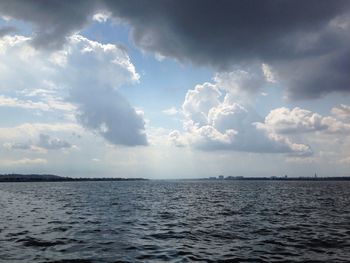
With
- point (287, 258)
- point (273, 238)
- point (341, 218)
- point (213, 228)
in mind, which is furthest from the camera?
point (341, 218)

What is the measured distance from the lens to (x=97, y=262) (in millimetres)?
20312

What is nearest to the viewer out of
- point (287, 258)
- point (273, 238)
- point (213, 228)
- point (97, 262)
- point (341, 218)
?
point (97, 262)

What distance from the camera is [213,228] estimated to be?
3347 cm

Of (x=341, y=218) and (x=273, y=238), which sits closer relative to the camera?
(x=273, y=238)

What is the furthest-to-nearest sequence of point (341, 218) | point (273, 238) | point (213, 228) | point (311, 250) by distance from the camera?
point (341, 218)
point (213, 228)
point (273, 238)
point (311, 250)

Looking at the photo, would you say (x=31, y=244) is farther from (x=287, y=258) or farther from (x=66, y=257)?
(x=287, y=258)

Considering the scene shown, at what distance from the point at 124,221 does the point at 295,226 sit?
1683cm

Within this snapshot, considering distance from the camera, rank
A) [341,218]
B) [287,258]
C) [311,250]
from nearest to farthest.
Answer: [287,258], [311,250], [341,218]

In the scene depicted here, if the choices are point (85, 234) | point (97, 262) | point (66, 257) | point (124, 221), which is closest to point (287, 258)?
point (97, 262)

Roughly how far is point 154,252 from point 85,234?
8.69 metres

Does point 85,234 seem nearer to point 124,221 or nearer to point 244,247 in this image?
point 124,221

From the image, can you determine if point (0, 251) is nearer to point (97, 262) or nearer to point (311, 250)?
point (97, 262)

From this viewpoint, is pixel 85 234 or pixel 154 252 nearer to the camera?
pixel 154 252

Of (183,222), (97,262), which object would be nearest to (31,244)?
(97,262)
